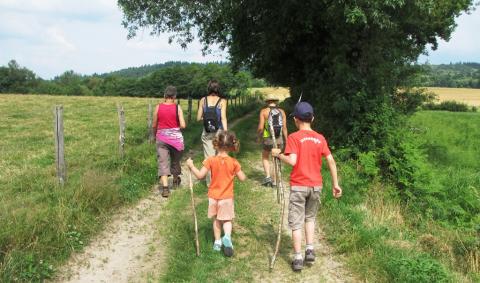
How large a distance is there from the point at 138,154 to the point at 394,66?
8958mm

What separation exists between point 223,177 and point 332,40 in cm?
1112

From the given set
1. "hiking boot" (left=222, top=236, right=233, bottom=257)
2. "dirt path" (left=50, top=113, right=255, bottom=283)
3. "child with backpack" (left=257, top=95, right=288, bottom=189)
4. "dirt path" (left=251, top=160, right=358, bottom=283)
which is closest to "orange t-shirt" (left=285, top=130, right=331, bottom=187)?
"dirt path" (left=251, top=160, right=358, bottom=283)

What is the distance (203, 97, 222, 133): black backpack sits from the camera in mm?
8680

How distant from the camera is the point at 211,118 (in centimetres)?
875

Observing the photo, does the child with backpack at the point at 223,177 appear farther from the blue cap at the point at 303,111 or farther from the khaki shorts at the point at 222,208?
the blue cap at the point at 303,111

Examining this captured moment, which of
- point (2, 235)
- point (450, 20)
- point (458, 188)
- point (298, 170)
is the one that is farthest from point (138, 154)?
point (450, 20)

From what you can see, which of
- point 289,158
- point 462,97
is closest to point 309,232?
point 289,158

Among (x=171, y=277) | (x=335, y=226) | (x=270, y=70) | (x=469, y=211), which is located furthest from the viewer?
(x=270, y=70)

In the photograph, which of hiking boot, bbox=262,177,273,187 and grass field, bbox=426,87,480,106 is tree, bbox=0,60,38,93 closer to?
grass field, bbox=426,87,480,106

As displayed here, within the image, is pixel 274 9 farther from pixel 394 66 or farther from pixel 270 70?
pixel 270 70

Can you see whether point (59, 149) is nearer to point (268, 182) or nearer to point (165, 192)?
point (165, 192)

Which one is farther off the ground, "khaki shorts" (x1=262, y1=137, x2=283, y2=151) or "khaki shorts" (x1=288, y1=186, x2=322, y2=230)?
"khaki shorts" (x1=262, y1=137, x2=283, y2=151)

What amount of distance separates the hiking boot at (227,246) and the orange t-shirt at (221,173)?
596mm

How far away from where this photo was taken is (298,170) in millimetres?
5844
